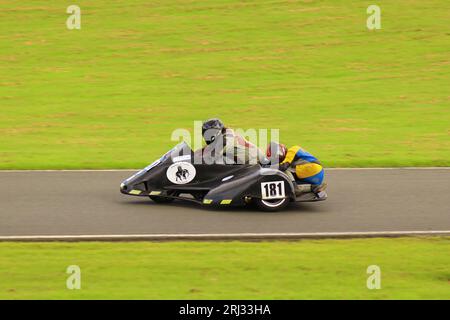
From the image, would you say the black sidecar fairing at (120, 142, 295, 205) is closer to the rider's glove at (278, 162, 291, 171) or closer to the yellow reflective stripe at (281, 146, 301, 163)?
the rider's glove at (278, 162, 291, 171)

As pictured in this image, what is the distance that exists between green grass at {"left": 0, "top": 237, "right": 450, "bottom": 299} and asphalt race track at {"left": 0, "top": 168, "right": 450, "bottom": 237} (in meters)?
0.81

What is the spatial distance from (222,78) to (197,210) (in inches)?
530

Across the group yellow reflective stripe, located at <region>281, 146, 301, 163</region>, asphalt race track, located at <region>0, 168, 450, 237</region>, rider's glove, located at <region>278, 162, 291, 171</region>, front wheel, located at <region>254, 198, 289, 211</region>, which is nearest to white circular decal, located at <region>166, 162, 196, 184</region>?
asphalt race track, located at <region>0, 168, 450, 237</region>

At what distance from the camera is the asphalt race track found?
12.4 metres

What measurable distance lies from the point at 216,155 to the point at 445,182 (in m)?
4.64

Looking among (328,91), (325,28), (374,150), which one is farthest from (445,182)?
(325,28)

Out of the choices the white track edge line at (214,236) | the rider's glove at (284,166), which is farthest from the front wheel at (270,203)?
the white track edge line at (214,236)

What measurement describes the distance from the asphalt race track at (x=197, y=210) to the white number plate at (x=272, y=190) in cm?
28

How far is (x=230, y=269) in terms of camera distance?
405 inches

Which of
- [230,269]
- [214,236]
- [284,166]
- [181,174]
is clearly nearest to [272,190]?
[284,166]

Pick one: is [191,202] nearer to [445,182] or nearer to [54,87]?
[445,182]

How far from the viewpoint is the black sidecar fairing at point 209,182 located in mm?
13109

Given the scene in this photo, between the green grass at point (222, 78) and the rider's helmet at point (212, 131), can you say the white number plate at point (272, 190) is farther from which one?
the green grass at point (222, 78)

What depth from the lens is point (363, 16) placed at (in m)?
31.7
